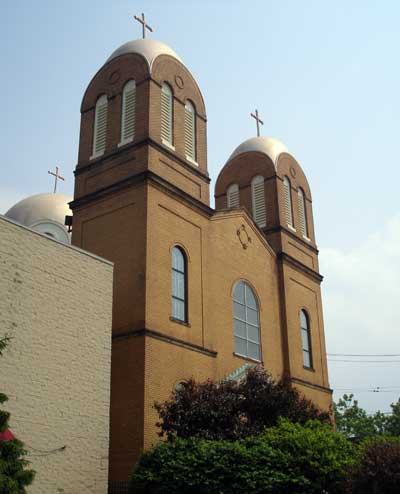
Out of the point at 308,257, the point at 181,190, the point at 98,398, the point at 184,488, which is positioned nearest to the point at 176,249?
the point at 181,190

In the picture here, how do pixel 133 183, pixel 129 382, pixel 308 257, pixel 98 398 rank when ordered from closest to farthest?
pixel 98 398, pixel 129 382, pixel 133 183, pixel 308 257

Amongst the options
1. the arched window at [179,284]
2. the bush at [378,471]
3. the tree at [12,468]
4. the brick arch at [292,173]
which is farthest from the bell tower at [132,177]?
the tree at [12,468]

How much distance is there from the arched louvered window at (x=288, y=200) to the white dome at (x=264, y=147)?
1.31m

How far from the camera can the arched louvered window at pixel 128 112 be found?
2547cm

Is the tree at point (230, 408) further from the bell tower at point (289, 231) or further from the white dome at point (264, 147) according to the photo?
the white dome at point (264, 147)

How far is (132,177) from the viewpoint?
78.7 ft

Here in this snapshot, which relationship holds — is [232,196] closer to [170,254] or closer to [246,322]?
[246,322]

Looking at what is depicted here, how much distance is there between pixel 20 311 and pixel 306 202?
2089 centimetres

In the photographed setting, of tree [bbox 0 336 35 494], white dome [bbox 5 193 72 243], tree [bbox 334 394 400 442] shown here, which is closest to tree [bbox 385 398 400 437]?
tree [bbox 334 394 400 442]

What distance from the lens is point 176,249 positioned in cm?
2425

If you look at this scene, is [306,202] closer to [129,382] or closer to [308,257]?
[308,257]

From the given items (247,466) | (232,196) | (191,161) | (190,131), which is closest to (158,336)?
(247,466)

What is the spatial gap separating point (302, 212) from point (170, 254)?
13.1 metres

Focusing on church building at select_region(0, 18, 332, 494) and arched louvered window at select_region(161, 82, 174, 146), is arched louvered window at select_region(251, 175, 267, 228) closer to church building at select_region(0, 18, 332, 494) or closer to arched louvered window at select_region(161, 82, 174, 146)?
church building at select_region(0, 18, 332, 494)
